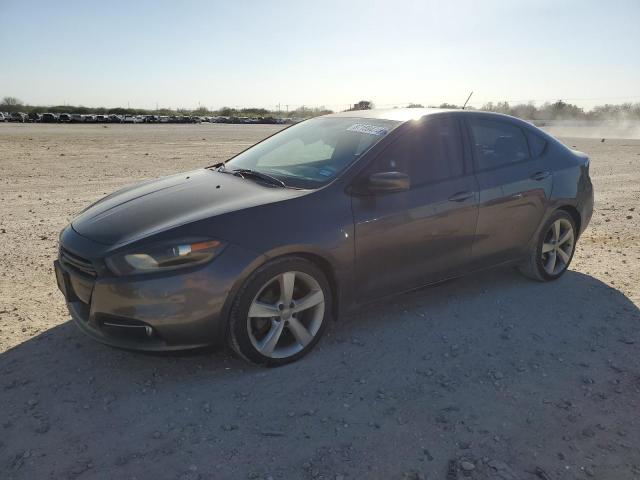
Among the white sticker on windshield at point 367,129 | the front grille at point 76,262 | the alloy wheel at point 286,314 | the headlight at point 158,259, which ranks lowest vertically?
the alloy wheel at point 286,314

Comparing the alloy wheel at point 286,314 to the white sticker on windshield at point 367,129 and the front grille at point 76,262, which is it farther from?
the white sticker on windshield at point 367,129

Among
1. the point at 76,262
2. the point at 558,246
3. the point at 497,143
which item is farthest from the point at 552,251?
the point at 76,262

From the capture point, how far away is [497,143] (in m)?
4.60

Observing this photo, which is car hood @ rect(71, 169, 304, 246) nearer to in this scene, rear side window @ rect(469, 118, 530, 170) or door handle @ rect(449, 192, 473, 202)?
door handle @ rect(449, 192, 473, 202)

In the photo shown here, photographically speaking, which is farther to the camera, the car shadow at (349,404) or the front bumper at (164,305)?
the front bumper at (164,305)

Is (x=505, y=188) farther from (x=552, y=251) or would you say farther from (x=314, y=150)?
(x=314, y=150)

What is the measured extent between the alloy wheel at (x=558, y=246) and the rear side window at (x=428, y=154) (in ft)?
4.47

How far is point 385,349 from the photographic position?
3740 millimetres

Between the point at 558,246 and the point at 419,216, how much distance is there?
1.95 metres

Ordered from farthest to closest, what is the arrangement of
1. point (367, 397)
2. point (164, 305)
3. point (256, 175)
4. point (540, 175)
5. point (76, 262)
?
point (540, 175), point (256, 175), point (76, 262), point (367, 397), point (164, 305)

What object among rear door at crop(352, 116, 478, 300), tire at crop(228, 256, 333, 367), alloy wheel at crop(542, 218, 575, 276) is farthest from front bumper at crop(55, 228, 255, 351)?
alloy wheel at crop(542, 218, 575, 276)

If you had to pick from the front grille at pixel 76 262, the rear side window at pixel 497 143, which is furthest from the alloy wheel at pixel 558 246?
the front grille at pixel 76 262

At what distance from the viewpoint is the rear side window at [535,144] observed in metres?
4.82

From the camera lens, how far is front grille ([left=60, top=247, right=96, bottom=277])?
10.4ft
